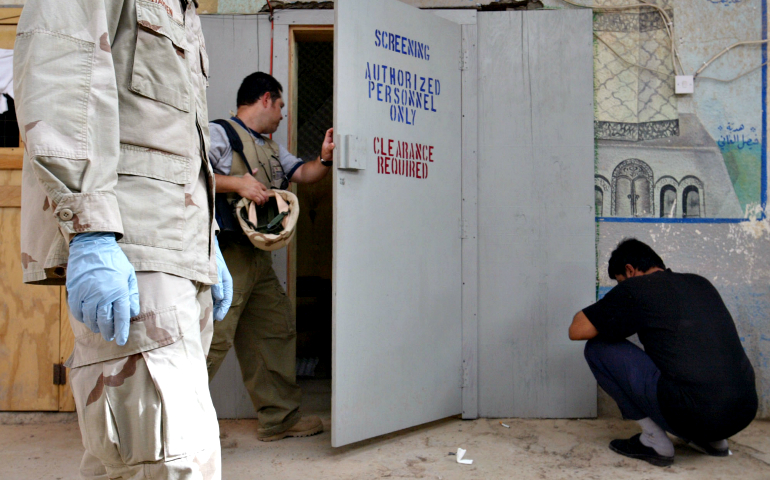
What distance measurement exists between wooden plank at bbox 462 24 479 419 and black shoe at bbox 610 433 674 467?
0.80 m

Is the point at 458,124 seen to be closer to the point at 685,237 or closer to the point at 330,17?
the point at 330,17

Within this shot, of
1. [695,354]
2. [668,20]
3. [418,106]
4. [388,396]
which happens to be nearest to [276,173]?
[418,106]

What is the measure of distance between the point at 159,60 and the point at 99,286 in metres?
0.64

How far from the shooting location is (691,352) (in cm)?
272

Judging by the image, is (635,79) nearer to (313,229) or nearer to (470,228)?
(470,228)

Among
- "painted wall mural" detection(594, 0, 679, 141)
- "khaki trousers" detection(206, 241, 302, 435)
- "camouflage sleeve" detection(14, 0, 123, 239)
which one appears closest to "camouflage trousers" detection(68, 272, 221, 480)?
"camouflage sleeve" detection(14, 0, 123, 239)

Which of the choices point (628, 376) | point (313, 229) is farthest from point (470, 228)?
point (313, 229)

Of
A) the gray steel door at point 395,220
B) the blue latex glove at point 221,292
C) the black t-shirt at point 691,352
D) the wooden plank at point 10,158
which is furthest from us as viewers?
the wooden plank at point 10,158

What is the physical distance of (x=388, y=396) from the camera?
3135mm

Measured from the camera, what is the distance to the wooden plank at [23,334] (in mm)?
3467

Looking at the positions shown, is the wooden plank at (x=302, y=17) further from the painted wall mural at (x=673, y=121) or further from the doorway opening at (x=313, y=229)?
the painted wall mural at (x=673, y=121)

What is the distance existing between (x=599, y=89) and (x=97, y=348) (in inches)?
122

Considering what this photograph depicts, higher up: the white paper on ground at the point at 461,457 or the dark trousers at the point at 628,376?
the dark trousers at the point at 628,376

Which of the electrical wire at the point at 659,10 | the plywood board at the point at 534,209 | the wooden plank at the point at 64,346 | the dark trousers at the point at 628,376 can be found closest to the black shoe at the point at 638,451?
the dark trousers at the point at 628,376
